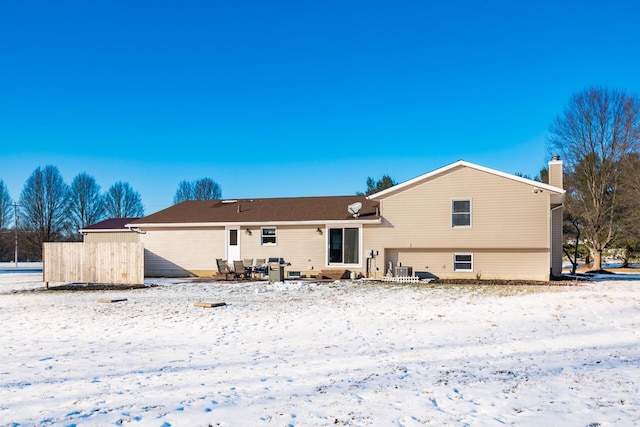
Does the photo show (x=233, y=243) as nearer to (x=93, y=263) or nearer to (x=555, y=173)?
(x=93, y=263)

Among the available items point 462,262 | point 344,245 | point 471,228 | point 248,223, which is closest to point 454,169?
point 471,228

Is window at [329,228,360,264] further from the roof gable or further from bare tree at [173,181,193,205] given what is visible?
bare tree at [173,181,193,205]

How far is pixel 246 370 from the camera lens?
7.23 metres

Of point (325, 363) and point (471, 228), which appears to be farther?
point (471, 228)

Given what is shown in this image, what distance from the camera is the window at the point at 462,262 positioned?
21.9m

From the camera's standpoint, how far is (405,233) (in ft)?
72.8

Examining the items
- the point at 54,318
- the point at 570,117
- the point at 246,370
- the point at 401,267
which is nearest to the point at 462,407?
the point at 246,370

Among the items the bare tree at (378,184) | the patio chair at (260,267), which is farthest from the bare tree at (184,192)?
the patio chair at (260,267)

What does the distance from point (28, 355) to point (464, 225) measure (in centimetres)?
1741

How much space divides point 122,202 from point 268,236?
4580 cm

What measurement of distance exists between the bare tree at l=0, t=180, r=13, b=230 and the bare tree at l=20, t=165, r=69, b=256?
13810 mm

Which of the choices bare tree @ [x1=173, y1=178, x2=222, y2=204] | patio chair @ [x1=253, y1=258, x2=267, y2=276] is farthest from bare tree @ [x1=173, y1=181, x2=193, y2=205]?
patio chair @ [x1=253, y1=258, x2=267, y2=276]

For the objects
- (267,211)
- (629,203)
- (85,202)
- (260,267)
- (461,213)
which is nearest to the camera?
(461,213)

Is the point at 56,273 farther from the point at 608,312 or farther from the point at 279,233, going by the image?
the point at 608,312
